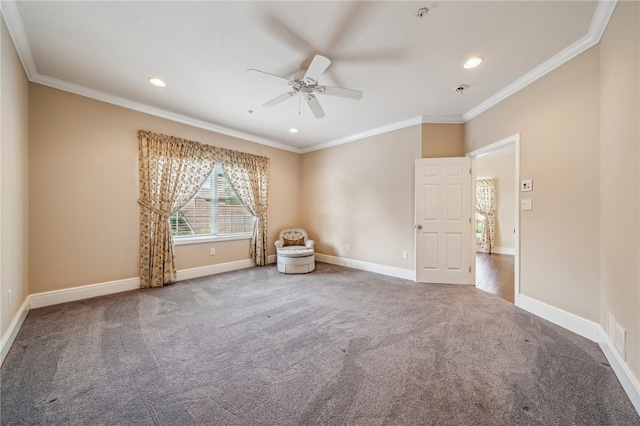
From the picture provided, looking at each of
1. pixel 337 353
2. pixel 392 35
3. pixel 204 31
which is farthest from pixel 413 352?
pixel 204 31

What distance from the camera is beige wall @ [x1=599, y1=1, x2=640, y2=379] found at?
159 centimetres

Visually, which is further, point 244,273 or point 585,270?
point 244,273

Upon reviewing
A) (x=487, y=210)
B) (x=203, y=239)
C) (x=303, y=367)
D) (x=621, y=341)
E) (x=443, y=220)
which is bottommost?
(x=303, y=367)

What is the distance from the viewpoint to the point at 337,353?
6.56 ft

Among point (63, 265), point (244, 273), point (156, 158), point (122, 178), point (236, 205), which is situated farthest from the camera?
point (236, 205)

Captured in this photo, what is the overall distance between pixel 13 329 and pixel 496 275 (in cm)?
637

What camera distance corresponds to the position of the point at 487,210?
23.1 ft

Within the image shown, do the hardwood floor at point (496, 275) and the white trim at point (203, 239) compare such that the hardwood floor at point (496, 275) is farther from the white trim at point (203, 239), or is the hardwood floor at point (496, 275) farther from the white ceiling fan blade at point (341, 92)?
the white trim at point (203, 239)

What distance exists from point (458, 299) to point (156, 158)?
189 inches

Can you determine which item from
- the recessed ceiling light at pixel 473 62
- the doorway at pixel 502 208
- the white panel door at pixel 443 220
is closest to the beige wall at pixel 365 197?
the white panel door at pixel 443 220

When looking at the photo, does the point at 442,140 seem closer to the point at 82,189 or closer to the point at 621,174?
the point at 621,174

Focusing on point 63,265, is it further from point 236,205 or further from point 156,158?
point 236,205

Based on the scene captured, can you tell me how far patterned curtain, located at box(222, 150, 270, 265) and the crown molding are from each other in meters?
4.00

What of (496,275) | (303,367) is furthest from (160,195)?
(496,275)
